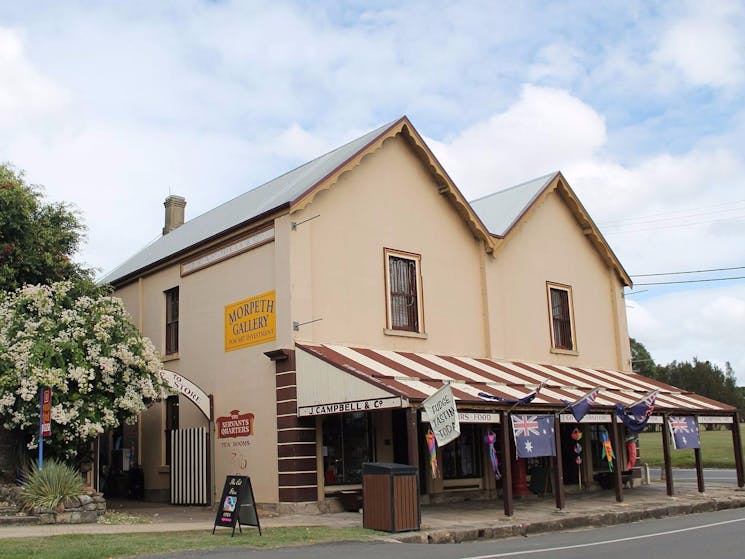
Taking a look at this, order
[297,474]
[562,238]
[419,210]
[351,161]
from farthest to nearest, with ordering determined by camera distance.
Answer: [562,238], [419,210], [351,161], [297,474]

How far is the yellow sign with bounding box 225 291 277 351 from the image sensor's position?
19.1m

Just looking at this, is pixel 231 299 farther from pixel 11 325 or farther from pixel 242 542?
pixel 242 542

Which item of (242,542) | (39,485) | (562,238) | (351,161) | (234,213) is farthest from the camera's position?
(562,238)

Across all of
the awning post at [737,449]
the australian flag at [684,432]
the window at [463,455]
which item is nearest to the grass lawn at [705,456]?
the awning post at [737,449]

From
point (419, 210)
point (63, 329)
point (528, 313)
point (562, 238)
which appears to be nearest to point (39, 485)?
point (63, 329)

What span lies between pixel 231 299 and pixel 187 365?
259 cm

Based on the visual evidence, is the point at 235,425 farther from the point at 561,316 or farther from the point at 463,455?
the point at 561,316

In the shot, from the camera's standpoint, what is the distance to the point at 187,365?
21891 mm

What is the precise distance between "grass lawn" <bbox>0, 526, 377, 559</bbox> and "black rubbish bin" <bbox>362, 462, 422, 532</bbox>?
292 mm

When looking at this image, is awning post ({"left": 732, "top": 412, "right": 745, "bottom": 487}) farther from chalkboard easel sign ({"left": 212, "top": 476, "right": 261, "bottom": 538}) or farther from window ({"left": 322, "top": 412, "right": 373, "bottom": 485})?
chalkboard easel sign ({"left": 212, "top": 476, "right": 261, "bottom": 538})

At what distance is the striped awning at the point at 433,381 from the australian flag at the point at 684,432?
1.09ft

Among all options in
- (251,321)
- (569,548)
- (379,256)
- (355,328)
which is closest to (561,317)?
(379,256)

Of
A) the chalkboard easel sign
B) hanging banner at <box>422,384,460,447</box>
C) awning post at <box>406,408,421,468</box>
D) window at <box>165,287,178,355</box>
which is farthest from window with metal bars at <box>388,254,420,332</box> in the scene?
the chalkboard easel sign

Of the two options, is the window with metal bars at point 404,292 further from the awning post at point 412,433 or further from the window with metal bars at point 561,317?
the window with metal bars at point 561,317
